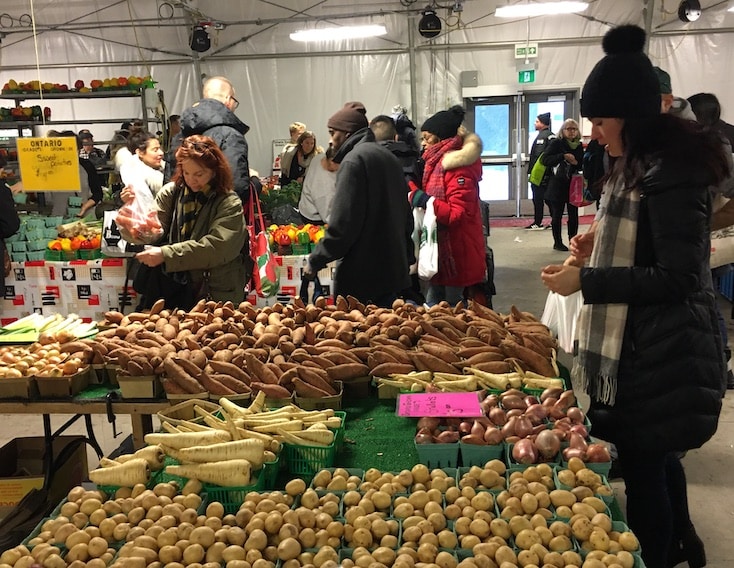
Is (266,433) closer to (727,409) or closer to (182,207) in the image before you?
(182,207)

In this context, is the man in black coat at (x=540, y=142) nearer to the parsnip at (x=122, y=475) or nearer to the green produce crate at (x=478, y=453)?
the green produce crate at (x=478, y=453)

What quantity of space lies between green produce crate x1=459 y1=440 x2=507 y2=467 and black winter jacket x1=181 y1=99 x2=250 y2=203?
245cm

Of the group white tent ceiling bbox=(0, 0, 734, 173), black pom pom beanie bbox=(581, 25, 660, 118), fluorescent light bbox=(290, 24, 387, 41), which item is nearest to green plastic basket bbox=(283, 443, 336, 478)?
black pom pom beanie bbox=(581, 25, 660, 118)

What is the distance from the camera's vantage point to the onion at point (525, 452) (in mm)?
1964

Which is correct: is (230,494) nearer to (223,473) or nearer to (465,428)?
(223,473)

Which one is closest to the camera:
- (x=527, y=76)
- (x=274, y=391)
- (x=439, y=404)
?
(x=439, y=404)

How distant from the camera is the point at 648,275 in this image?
1.95 meters

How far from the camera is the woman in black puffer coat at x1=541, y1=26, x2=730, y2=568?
6.28ft

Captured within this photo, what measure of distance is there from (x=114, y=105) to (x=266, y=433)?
1161 cm

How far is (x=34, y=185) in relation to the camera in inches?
163

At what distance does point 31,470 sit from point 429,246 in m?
2.51

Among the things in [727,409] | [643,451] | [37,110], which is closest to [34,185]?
[643,451]

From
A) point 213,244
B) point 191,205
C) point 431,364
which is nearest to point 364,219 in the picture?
point 213,244

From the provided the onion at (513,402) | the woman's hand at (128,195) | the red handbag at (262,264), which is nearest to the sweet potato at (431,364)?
the onion at (513,402)
